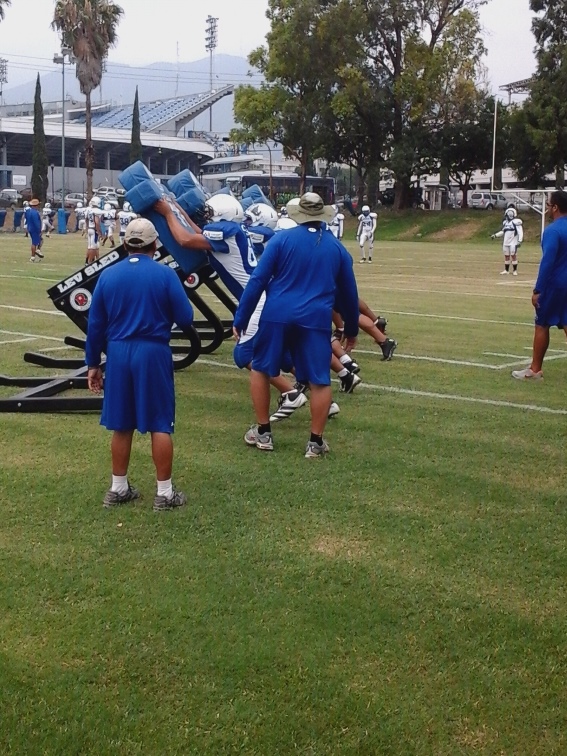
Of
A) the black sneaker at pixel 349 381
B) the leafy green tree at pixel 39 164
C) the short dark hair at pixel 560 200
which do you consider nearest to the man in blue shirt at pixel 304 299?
the black sneaker at pixel 349 381

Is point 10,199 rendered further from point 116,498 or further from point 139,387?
point 139,387

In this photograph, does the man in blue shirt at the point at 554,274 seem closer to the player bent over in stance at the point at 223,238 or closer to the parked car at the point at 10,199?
the player bent over in stance at the point at 223,238

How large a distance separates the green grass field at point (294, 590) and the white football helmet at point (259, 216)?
2.24 meters

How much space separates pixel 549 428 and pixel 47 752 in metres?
5.32

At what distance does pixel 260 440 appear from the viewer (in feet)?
22.3

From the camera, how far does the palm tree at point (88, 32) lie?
51312 millimetres

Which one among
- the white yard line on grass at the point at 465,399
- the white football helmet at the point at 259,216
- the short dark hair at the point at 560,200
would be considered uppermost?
the short dark hair at the point at 560,200

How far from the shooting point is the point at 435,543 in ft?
16.5

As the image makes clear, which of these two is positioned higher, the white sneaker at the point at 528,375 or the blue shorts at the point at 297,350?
the blue shorts at the point at 297,350

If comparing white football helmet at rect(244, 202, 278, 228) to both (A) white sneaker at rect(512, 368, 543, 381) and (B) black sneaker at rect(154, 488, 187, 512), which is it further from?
(B) black sneaker at rect(154, 488, 187, 512)

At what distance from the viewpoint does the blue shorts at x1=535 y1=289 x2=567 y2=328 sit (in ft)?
30.6

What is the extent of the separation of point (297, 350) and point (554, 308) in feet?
12.4

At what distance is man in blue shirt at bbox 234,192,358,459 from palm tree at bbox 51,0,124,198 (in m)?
47.0

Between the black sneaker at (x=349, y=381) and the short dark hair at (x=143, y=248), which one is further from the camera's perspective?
the black sneaker at (x=349, y=381)
